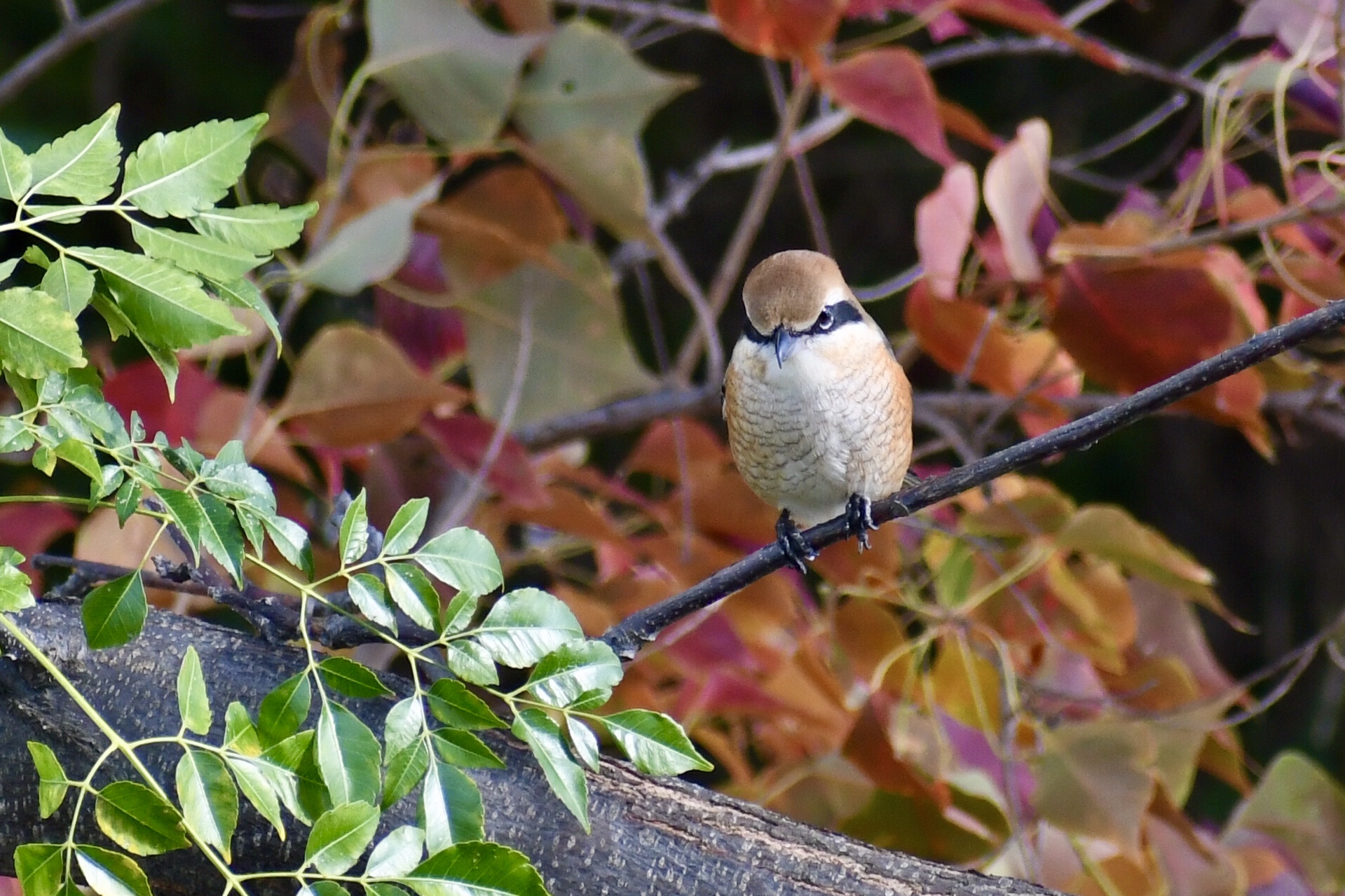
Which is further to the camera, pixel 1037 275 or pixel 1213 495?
pixel 1213 495

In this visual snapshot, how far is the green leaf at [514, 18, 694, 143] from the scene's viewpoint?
1846mm

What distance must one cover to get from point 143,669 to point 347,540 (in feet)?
1.17

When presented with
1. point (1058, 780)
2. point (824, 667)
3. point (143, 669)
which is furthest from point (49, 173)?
point (824, 667)

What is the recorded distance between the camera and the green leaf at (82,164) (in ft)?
2.81

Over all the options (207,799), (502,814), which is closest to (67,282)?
(207,799)

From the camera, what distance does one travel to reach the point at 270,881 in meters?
1.11

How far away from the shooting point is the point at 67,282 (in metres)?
0.85

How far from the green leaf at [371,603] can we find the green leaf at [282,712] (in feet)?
0.19

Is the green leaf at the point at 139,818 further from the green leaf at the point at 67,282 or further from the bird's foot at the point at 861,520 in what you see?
the bird's foot at the point at 861,520

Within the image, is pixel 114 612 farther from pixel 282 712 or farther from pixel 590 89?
pixel 590 89

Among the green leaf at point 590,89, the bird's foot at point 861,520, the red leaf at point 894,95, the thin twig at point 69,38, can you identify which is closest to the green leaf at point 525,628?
the bird's foot at point 861,520

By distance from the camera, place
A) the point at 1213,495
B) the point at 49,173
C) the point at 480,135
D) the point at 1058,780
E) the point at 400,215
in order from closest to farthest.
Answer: the point at 49,173 < the point at 1058,780 < the point at 400,215 < the point at 480,135 < the point at 1213,495

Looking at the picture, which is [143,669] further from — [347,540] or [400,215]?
[400,215]

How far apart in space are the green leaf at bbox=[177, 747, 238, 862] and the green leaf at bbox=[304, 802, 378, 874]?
54mm
